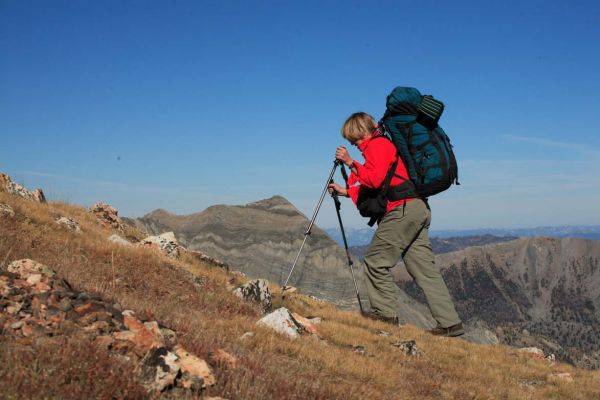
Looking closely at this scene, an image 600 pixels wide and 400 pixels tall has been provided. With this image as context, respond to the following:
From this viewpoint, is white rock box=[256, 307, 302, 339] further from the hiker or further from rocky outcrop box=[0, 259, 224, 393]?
rocky outcrop box=[0, 259, 224, 393]

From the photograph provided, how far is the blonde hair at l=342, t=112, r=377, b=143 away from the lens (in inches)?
390

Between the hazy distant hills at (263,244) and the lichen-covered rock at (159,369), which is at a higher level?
the lichen-covered rock at (159,369)

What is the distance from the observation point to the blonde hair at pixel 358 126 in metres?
9.91

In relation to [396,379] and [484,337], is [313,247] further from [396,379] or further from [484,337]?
[396,379]

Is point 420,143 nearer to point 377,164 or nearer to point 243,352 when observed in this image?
point 377,164

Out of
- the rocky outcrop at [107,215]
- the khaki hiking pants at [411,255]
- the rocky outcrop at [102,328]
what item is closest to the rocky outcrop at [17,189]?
the rocky outcrop at [107,215]

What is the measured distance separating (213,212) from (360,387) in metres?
150

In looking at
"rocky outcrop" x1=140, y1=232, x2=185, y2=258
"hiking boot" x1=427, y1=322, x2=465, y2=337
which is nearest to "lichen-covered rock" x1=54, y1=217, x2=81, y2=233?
"rocky outcrop" x1=140, y1=232, x2=185, y2=258

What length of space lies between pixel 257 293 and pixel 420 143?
512 cm

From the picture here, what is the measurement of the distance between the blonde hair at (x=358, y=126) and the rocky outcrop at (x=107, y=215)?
12.5m

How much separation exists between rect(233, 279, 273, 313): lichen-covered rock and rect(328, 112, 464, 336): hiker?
2.45m

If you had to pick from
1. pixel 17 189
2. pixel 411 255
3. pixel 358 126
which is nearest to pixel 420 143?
pixel 358 126

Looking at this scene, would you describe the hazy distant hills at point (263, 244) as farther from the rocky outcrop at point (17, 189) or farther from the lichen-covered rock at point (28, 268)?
the lichen-covered rock at point (28, 268)

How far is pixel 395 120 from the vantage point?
9.53 meters
